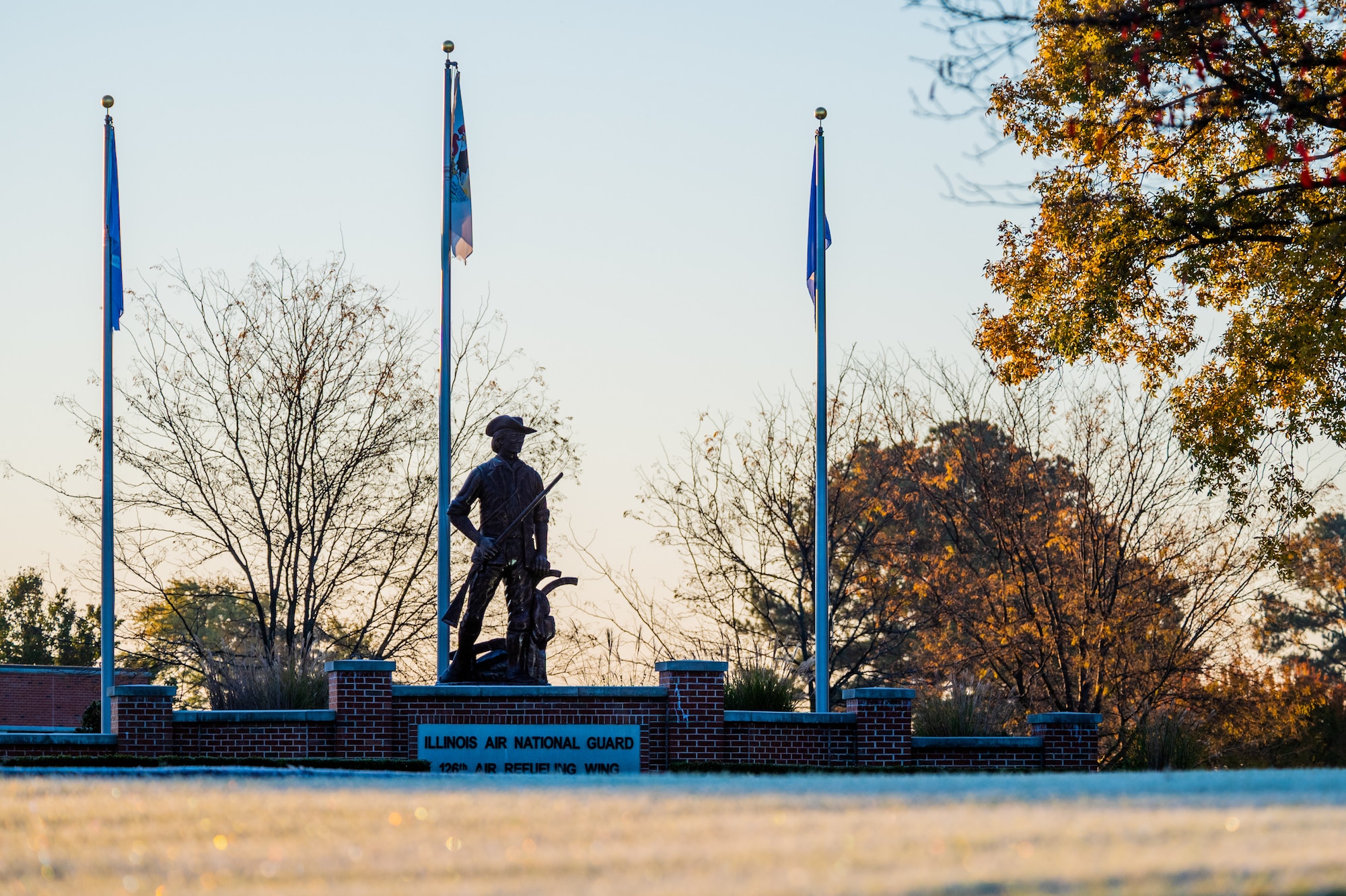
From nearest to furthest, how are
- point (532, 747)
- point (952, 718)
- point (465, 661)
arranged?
point (532, 747) → point (465, 661) → point (952, 718)

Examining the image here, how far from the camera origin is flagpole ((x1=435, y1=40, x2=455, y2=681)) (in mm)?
20062

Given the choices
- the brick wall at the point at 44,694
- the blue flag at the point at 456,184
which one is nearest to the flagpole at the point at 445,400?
the blue flag at the point at 456,184

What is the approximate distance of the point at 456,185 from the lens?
22438 millimetres

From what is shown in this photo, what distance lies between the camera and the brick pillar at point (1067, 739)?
1820cm

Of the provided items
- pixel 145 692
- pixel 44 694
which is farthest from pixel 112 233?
pixel 44 694

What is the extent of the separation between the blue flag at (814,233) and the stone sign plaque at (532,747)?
7476 mm

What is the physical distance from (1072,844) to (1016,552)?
22163mm

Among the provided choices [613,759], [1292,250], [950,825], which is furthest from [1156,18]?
[950,825]

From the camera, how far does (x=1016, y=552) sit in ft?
86.2

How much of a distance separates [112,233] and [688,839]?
19944mm

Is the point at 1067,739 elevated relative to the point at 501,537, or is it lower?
lower

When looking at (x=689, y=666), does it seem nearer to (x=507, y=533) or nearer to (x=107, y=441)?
(x=507, y=533)

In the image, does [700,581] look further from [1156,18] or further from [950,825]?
[950,825]

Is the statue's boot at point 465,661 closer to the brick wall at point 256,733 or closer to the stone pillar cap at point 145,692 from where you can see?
the brick wall at point 256,733
